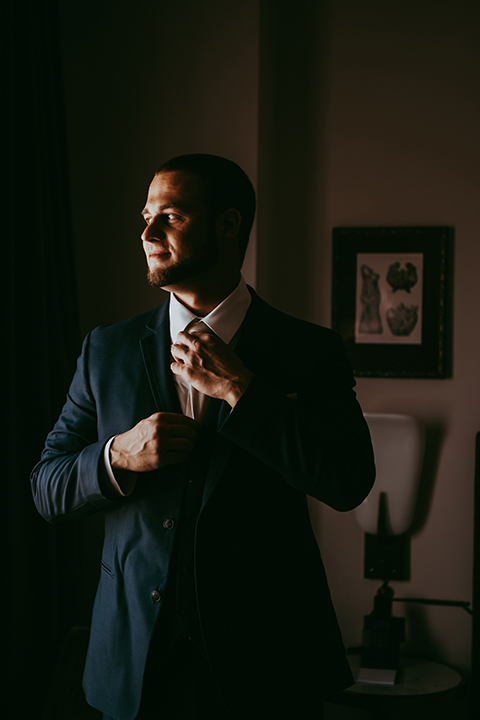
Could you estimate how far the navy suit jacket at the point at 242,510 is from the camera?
105 centimetres

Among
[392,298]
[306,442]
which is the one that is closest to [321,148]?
[392,298]

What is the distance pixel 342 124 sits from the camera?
2557 mm

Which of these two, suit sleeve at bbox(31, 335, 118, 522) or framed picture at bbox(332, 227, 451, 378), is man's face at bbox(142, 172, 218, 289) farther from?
framed picture at bbox(332, 227, 451, 378)

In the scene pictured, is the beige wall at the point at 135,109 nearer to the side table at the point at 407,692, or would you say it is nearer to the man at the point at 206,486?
the man at the point at 206,486

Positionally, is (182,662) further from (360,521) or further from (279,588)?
(360,521)

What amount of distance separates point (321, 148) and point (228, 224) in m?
1.48

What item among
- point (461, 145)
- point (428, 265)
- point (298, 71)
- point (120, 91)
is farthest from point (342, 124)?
point (120, 91)

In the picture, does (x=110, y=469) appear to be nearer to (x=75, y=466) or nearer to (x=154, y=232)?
(x=75, y=466)

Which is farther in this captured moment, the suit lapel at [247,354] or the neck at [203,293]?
the neck at [203,293]

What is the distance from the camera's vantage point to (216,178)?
125 centimetres

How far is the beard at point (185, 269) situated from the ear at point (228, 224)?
7 centimetres

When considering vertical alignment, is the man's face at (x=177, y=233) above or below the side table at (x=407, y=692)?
above

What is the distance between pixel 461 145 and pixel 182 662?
2174 millimetres

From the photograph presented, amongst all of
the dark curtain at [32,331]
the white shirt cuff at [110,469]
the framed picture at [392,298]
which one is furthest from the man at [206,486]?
the framed picture at [392,298]
